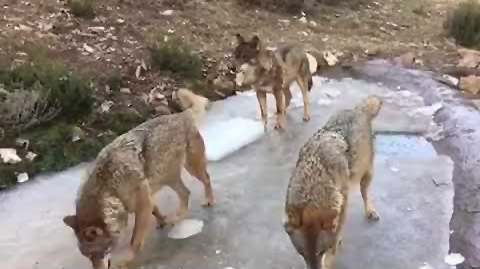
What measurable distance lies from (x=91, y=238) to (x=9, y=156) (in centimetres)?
299

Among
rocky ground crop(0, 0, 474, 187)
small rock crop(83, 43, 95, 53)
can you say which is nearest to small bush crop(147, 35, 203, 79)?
rocky ground crop(0, 0, 474, 187)

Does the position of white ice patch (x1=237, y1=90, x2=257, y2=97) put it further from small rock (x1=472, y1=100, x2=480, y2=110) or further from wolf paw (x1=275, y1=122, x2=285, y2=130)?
small rock (x1=472, y1=100, x2=480, y2=110)

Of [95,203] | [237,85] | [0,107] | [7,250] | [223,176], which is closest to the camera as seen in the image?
[95,203]

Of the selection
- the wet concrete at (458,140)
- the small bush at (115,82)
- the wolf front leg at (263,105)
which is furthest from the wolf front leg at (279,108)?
the small bush at (115,82)

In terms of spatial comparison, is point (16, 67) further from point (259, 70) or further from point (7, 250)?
point (7, 250)

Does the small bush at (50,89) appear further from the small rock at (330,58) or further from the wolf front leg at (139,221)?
the small rock at (330,58)

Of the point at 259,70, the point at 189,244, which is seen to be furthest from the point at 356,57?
the point at 189,244

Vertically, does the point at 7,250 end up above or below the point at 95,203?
below

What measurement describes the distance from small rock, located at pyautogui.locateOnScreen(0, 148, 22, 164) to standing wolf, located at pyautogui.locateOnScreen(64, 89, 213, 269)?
6.50ft

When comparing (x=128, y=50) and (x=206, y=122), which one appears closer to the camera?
(x=206, y=122)

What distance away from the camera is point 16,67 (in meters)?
9.29

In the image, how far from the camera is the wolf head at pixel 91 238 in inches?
199

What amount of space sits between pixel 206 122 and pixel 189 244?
2.87 meters

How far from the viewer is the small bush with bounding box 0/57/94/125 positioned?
855 centimetres
